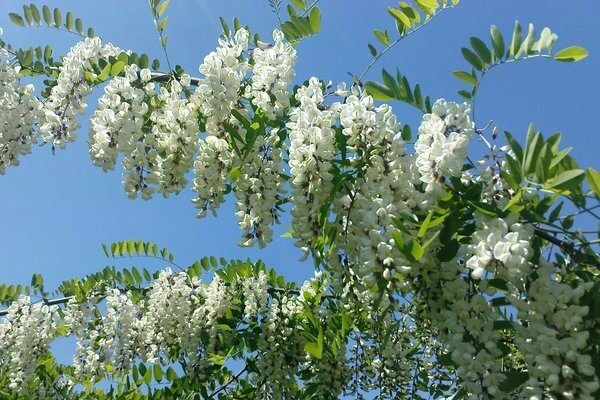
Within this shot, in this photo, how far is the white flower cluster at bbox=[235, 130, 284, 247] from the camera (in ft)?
8.30

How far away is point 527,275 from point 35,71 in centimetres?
319

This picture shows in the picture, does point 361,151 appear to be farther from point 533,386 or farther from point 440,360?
point 533,386

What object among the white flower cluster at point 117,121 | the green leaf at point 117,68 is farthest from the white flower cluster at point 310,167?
the green leaf at point 117,68

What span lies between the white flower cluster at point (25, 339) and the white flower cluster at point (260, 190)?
329 cm

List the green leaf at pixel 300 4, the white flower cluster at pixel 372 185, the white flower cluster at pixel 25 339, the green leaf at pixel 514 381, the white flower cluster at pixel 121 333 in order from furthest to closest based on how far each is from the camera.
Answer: the white flower cluster at pixel 25 339 → the white flower cluster at pixel 121 333 → the green leaf at pixel 300 4 → the white flower cluster at pixel 372 185 → the green leaf at pixel 514 381

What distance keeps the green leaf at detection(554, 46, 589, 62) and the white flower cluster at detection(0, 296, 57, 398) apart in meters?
4.51

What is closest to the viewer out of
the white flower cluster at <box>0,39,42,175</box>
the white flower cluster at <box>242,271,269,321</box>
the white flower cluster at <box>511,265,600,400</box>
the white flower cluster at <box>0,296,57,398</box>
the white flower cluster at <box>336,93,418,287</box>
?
the white flower cluster at <box>511,265,600,400</box>

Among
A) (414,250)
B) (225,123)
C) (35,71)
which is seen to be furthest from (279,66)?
(35,71)

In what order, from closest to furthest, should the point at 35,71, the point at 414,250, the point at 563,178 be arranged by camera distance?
the point at 563,178 < the point at 414,250 < the point at 35,71

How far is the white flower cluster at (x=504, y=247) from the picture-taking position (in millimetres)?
1727

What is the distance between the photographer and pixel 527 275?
5.85 ft

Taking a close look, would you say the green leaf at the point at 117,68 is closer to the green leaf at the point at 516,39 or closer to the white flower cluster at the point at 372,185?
the white flower cluster at the point at 372,185

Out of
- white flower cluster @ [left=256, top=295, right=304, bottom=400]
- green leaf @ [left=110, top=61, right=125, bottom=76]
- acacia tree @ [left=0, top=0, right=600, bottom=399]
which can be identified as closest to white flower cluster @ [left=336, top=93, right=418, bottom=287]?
acacia tree @ [left=0, top=0, right=600, bottom=399]

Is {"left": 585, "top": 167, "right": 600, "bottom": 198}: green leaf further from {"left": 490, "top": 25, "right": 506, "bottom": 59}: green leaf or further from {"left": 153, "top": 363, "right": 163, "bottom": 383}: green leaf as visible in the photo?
{"left": 153, "top": 363, "right": 163, "bottom": 383}: green leaf
